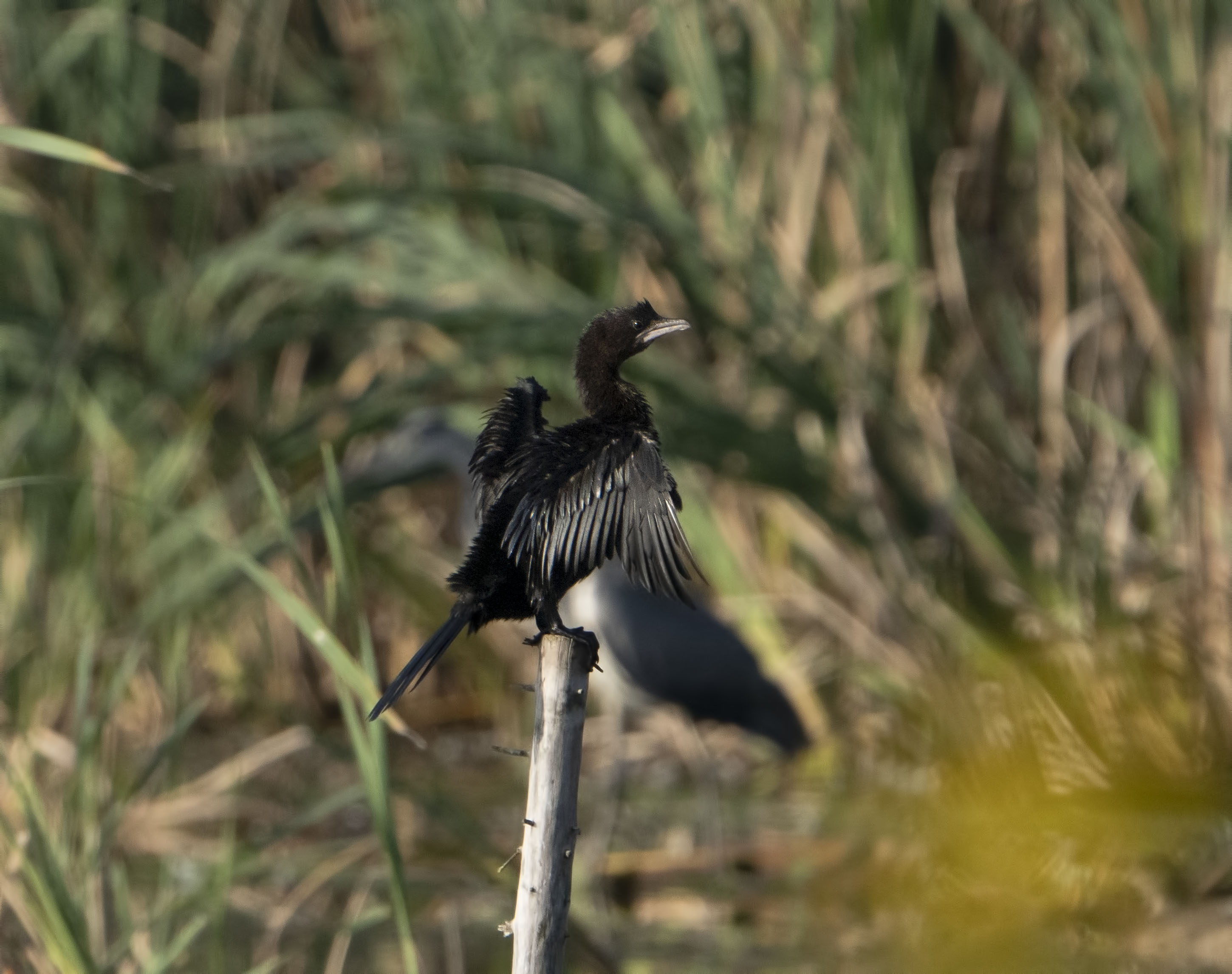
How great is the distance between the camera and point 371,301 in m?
5.26

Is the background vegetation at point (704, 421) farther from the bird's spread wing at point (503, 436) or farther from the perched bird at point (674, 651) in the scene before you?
the bird's spread wing at point (503, 436)

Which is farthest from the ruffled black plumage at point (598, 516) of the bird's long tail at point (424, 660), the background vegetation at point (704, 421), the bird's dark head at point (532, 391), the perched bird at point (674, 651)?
the perched bird at point (674, 651)

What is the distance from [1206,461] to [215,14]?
3.72m

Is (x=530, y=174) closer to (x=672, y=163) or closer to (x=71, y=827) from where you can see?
(x=672, y=163)

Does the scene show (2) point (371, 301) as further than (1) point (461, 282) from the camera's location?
Yes

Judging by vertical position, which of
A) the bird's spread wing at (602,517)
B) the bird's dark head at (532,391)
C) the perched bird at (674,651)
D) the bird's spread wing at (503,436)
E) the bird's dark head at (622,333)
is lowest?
the bird's spread wing at (602,517)

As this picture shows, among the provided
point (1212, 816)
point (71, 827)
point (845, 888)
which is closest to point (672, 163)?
point (845, 888)

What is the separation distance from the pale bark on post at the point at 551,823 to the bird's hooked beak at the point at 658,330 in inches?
24.4

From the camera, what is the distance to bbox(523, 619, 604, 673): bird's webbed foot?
7.18ft

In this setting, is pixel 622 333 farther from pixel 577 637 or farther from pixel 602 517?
pixel 577 637

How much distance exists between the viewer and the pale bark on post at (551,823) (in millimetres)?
2125

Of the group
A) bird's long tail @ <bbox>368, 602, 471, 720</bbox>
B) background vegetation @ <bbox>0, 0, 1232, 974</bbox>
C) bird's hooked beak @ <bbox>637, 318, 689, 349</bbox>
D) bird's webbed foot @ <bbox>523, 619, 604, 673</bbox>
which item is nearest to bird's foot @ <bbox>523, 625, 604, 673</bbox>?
bird's webbed foot @ <bbox>523, 619, 604, 673</bbox>

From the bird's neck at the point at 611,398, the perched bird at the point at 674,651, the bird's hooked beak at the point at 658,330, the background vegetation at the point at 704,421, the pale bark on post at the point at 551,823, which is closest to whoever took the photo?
the pale bark on post at the point at 551,823

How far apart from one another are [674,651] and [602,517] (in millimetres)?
2863
